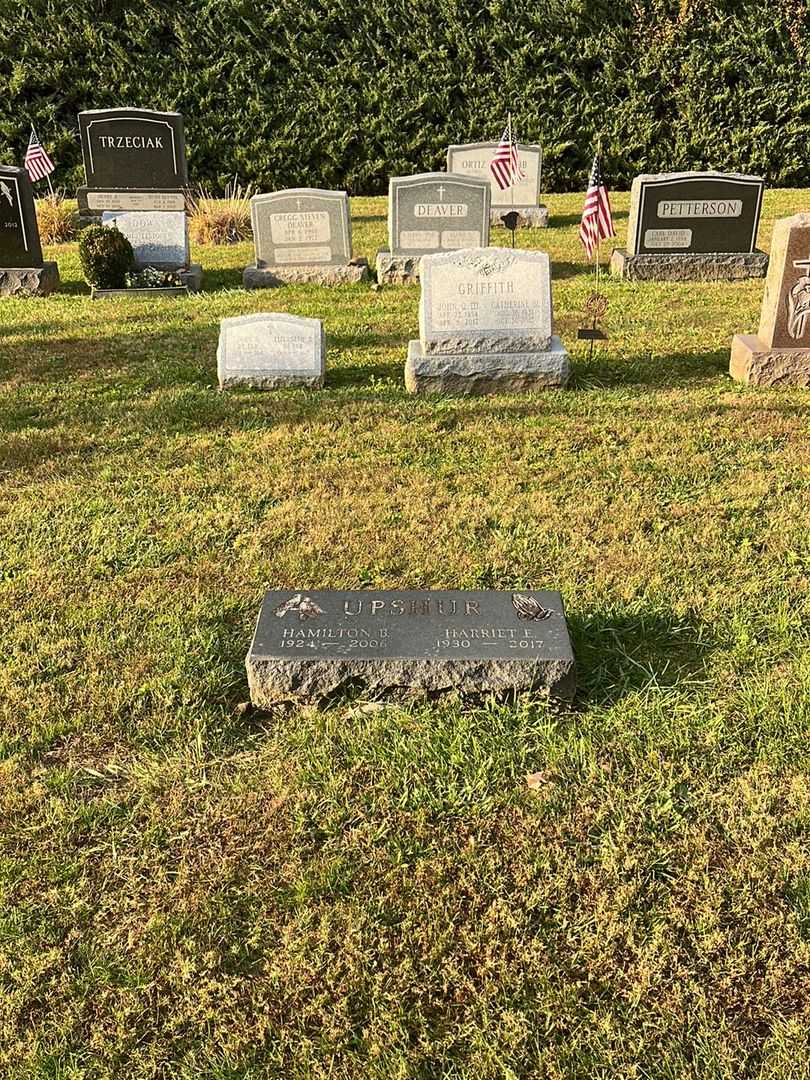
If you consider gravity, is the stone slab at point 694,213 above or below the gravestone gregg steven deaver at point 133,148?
below

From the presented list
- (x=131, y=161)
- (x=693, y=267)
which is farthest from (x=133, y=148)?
(x=693, y=267)

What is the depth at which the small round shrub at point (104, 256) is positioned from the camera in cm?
968

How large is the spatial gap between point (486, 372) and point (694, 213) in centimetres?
514

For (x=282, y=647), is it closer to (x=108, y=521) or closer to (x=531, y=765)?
(x=531, y=765)

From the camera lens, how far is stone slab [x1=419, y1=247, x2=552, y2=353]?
21.1 feet

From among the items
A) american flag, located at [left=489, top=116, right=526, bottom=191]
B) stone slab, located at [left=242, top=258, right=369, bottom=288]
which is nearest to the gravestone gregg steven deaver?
stone slab, located at [left=242, top=258, right=369, bottom=288]

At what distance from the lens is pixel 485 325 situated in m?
6.51

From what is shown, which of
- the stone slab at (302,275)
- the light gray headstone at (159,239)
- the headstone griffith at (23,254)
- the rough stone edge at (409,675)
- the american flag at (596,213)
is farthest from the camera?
the light gray headstone at (159,239)

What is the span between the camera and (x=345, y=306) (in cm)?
922

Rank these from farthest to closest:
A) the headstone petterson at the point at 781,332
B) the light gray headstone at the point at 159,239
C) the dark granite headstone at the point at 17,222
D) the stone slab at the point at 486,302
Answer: the light gray headstone at the point at 159,239 → the dark granite headstone at the point at 17,222 → the stone slab at the point at 486,302 → the headstone petterson at the point at 781,332

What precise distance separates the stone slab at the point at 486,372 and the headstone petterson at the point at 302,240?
14.1 ft

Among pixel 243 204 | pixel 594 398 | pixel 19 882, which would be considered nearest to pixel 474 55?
pixel 243 204

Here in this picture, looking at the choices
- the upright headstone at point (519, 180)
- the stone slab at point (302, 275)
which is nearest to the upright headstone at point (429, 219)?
the stone slab at point (302, 275)

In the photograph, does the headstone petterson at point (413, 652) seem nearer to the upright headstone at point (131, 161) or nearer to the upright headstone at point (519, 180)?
the upright headstone at point (131, 161)
